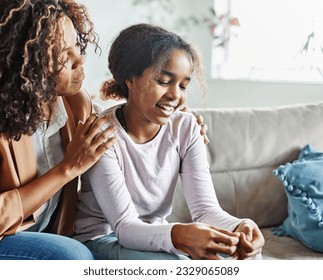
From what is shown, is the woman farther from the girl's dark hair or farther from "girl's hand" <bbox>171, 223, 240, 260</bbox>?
"girl's hand" <bbox>171, 223, 240, 260</bbox>

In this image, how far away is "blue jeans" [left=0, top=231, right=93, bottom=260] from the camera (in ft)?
4.02

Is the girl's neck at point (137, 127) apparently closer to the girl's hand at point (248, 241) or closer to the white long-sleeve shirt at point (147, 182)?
the white long-sleeve shirt at point (147, 182)

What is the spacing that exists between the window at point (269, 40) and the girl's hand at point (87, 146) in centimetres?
203

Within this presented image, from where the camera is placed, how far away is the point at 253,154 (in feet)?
6.30

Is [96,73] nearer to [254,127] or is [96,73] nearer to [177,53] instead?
[254,127]

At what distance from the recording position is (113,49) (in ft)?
4.61

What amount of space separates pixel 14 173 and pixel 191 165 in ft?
1.44

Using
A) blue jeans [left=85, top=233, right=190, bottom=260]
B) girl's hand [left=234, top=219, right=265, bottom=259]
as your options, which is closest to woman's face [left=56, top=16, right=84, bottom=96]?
blue jeans [left=85, top=233, right=190, bottom=260]

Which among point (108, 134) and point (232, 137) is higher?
point (108, 134)

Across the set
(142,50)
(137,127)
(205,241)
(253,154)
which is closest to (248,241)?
(205,241)

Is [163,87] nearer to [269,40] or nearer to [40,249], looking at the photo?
[40,249]
